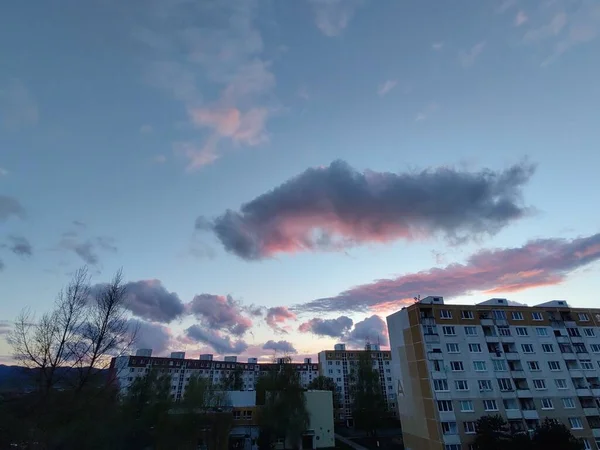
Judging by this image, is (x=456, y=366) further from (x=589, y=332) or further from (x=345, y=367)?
(x=345, y=367)

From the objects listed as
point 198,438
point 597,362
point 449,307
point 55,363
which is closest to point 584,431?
point 597,362

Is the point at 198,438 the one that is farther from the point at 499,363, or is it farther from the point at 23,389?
the point at 499,363

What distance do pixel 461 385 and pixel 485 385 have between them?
3588 mm

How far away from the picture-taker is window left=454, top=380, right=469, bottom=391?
42.9 metres

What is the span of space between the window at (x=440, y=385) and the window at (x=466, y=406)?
2475 mm

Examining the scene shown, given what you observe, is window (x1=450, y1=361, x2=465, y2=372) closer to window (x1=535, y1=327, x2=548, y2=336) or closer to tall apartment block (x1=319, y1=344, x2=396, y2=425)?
window (x1=535, y1=327, x2=548, y2=336)

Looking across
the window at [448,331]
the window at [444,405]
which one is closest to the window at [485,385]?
the window at [444,405]

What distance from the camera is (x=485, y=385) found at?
4362 cm

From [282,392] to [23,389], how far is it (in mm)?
44358

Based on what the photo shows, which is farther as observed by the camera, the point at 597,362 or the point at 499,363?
the point at 597,362

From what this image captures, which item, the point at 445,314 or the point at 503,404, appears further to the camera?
the point at 445,314

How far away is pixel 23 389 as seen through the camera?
679 inches

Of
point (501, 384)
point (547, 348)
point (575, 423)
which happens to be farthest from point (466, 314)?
point (575, 423)

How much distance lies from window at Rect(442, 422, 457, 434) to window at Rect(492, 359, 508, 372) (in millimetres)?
10530
